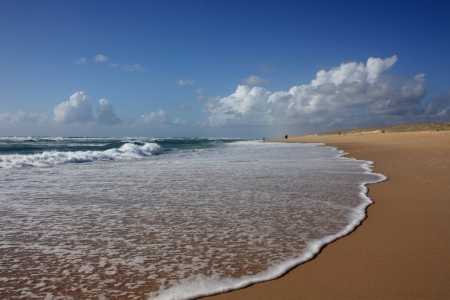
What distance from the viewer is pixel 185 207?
5.79 m

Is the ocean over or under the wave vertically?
under

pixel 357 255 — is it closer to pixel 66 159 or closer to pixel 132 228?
pixel 132 228

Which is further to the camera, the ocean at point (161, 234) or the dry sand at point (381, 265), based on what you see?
the ocean at point (161, 234)

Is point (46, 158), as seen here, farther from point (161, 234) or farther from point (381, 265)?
point (381, 265)

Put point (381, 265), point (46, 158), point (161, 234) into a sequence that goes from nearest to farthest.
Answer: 1. point (381, 265)
2. point (161, 234)
3. point (46, 158)

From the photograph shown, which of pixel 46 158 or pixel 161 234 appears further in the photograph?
pixel 46 158

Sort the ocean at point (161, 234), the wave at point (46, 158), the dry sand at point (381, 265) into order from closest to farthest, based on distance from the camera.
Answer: the dry sand at point (381, 265) < the ocean at point (161, 234) < the wave at point (46, 158)

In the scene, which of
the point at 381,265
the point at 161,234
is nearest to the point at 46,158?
the point at 161,234

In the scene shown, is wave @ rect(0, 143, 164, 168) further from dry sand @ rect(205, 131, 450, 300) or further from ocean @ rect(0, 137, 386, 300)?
dry sand @ rect(205, 131, 450, 300)

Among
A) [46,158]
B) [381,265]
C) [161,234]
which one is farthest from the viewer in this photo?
[46,158]

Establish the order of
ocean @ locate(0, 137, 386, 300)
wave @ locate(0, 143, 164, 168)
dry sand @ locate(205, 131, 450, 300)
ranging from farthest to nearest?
1. wave @ locate(0, 143, 164, 168)
2. ocean @ locate(0, 137, 386, 300)
3. dry sand @ locate(205, 131, 450, 300)

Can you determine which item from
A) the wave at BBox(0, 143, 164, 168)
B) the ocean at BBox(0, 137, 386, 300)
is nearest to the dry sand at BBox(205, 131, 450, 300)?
the ocean at BBox(0, 137, 386, 300)

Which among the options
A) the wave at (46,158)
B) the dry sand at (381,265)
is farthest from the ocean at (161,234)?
the wave at (46,158)

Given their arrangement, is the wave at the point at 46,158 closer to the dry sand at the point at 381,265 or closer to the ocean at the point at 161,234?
the ocean at the point at 161,234
